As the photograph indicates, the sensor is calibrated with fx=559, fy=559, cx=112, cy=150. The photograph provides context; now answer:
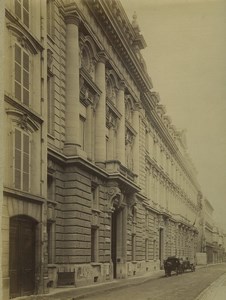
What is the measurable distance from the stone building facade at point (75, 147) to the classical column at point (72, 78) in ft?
0.11

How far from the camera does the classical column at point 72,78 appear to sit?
19109 mm

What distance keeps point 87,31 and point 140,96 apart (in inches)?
406

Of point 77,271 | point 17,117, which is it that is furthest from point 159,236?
point 17,117

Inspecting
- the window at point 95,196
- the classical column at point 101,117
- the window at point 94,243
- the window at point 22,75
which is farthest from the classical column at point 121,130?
the window at point 22,75

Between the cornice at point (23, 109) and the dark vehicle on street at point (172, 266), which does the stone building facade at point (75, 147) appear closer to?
the cornice at point (23, 109)

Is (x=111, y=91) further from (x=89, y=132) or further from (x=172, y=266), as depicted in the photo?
(x=172, y=266)

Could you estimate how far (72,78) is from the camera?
19203 millimetres

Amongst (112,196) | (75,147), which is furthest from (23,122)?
(112,196)

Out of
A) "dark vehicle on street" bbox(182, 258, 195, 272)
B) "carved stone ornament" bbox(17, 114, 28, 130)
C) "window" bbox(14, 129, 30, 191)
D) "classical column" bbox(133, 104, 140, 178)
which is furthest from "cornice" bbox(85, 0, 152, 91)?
"dark vehicle on street" bbox(182, 258, 195, 272)

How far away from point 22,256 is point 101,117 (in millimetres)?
10279

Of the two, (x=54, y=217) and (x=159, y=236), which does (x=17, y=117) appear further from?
(x=159, y=236)

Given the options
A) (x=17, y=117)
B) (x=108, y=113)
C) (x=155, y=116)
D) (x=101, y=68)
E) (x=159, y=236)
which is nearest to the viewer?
(x=17, y=117)

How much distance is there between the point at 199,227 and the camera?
45688 mm

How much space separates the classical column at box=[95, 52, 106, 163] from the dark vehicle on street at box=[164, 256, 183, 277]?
1027 centimetres
